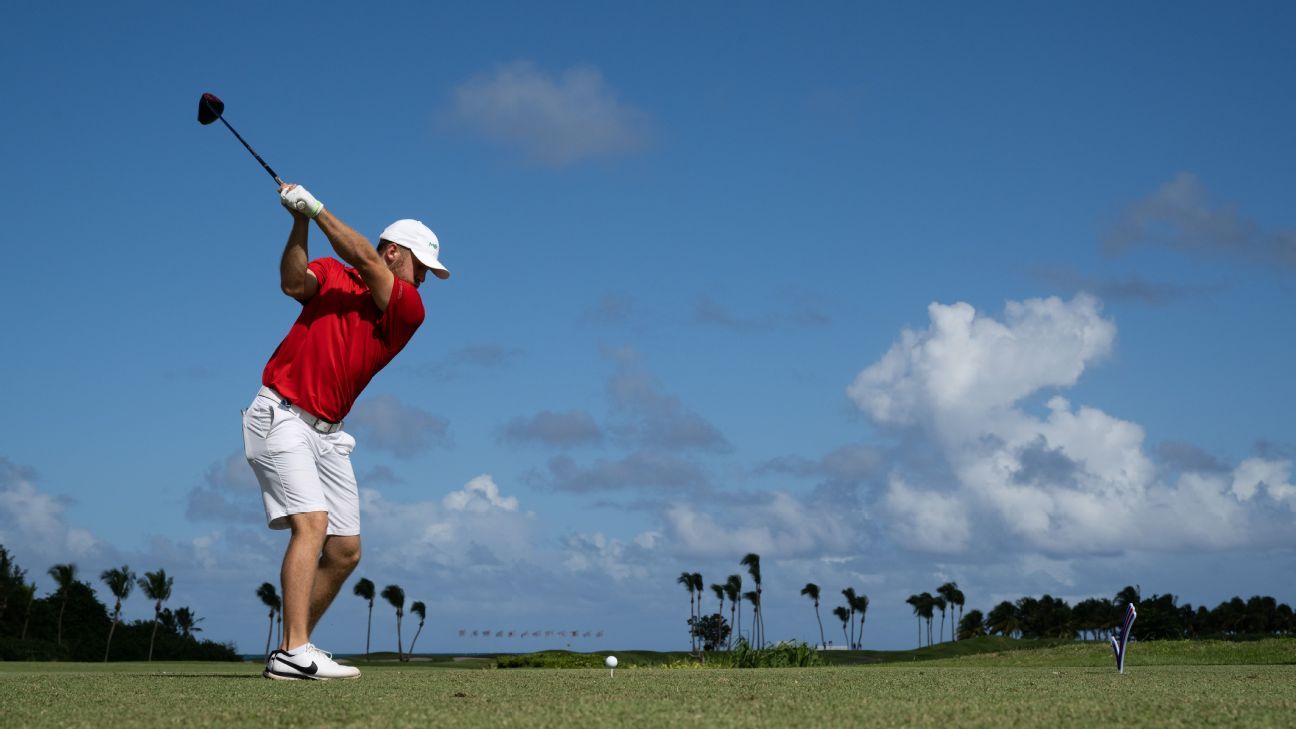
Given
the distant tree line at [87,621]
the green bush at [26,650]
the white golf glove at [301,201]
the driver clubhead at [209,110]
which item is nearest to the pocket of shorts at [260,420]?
the white golf glove at [301,201]

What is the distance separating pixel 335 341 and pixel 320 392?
327 mm

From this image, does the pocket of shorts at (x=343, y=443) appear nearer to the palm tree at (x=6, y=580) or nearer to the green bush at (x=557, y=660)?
the green bush at (x=557, y=660)

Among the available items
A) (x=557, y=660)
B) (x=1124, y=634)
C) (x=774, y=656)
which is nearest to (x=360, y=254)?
(x=1124, y=634)

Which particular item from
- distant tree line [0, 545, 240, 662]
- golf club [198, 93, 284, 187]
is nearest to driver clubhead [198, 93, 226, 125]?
golf club [198, 93, 284, 187]

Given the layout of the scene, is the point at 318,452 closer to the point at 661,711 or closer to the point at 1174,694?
the point at 661,711

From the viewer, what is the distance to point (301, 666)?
6.63 m

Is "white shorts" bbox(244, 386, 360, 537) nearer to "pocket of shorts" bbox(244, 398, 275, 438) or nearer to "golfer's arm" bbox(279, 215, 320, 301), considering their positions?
"pocket of shorts" bbox(244, 398, 275, 438)

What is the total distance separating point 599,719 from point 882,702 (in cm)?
147

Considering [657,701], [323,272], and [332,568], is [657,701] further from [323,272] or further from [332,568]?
[323,272]

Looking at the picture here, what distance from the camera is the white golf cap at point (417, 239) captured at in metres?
7.59

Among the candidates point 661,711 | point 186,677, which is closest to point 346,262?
point 186,677

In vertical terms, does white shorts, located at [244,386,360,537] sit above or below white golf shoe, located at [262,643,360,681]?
above

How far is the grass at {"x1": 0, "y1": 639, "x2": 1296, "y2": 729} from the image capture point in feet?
13.8

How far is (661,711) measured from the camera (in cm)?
443
